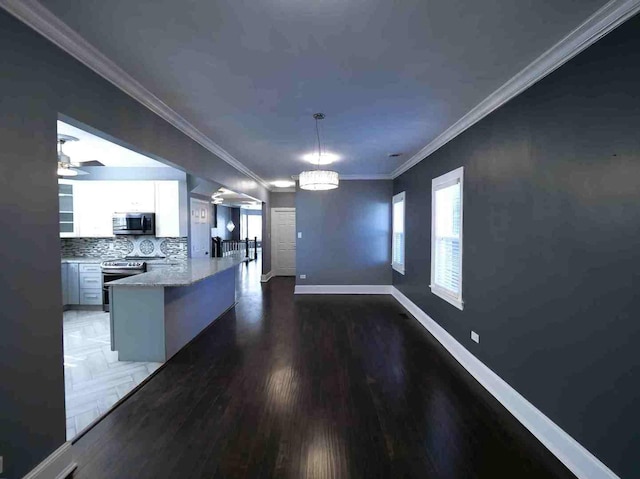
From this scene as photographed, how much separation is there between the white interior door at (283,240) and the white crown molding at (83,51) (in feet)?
19.3

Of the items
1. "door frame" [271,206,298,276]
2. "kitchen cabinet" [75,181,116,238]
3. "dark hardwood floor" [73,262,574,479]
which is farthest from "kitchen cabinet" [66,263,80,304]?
"door frame" [271,206,298,276]

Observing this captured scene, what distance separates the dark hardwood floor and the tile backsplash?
231 cm

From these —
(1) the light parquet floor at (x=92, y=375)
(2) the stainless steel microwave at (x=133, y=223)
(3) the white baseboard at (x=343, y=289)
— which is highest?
(2) the stainless steel microwave at (x=133, y=223)

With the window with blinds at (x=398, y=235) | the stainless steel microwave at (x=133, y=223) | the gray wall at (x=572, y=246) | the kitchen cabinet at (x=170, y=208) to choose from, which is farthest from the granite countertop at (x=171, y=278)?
the window with blinds at (x=398, y=235)

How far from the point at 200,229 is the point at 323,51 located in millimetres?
4785

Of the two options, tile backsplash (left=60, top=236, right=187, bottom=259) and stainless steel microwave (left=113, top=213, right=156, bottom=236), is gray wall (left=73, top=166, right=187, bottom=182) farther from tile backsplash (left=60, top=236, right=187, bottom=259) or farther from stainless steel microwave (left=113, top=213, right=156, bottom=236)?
tile backsplash (left=60, top=236, right=187, bottom=259)

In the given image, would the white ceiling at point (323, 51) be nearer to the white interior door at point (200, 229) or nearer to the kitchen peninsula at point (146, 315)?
the kitchen peninsula at point (146, 315)

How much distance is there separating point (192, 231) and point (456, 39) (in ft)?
16.6

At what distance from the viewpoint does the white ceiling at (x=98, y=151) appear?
3624 millimetres

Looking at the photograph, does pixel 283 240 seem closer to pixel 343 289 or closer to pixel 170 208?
pixel 343 289

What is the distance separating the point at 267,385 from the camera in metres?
2.89

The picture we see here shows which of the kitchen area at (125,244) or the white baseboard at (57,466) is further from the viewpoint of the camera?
the kitchen area at (125,244)

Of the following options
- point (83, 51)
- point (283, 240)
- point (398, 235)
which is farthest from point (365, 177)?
point (83, 51)

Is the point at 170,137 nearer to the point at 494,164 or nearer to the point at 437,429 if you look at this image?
the point at 494,164
